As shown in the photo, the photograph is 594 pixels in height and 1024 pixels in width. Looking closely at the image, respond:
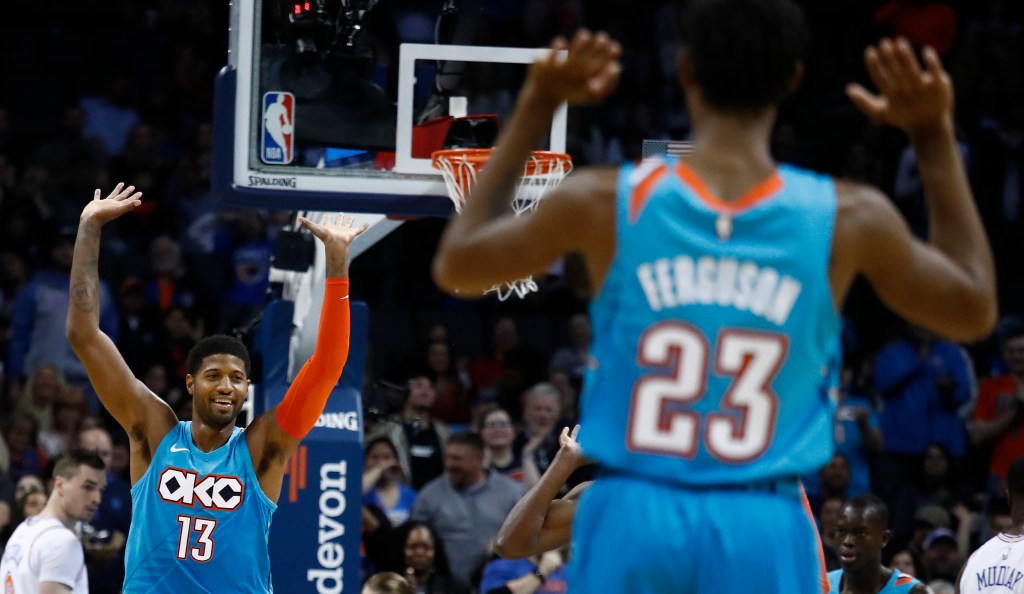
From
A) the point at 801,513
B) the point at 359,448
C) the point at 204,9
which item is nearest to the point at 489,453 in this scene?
the point at 359,448

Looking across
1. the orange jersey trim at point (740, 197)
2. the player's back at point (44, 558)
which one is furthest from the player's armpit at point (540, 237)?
the player's back at point (44, 558)

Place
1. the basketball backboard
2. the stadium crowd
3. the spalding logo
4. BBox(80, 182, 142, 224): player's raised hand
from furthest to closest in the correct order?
1. the stadium crowd
2. the spalding logo
3. the basketball backboard
4. BBox(80, 182, 142, 224): player's raised hand

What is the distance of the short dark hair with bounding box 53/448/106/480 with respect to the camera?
7.51 metres

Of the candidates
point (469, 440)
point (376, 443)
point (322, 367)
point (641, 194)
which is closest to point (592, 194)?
point (641, 194)

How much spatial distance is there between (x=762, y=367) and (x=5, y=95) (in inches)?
514

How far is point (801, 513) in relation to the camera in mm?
2963

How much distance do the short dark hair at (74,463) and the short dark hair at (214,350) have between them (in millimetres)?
2242

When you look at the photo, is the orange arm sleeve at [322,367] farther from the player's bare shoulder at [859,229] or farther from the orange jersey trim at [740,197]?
the player's bare shoulder at [859,229]

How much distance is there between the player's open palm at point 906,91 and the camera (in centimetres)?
290

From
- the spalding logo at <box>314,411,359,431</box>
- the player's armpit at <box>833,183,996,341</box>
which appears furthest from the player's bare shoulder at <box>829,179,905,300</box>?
the spalding logo at <box>314,411,359,431</box>

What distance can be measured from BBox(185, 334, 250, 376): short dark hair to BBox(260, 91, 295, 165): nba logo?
138 centimetres

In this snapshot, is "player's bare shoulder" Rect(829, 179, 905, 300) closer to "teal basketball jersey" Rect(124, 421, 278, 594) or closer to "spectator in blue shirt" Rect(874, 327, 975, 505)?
"teal basketball jersey" Rect(124, 421, 278, 594)

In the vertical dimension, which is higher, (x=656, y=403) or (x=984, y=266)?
(x=984, y=266)

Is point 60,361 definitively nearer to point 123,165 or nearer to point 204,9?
point 123,165
